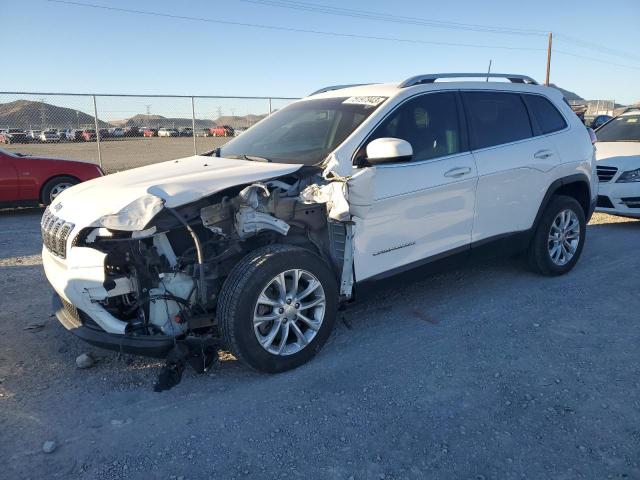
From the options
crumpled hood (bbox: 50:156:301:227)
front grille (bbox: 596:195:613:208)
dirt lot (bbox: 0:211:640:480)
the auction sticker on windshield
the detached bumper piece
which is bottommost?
dirt lot (bbox: 0:211:640:480)

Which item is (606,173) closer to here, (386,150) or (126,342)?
(386,150)

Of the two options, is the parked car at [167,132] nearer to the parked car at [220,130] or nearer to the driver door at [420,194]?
the parked car at [220,130]

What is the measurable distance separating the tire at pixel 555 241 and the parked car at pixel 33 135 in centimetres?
1324

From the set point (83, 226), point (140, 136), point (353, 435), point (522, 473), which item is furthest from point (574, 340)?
point (140, 136)

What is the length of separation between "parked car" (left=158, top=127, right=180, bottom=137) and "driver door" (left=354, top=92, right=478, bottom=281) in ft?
41.1

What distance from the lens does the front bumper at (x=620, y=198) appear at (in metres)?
7.20

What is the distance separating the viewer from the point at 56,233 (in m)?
3.21

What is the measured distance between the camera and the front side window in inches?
151

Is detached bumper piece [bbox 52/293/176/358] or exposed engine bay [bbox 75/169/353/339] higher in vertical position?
exposed engine bay [bbox 75/169/353/339]

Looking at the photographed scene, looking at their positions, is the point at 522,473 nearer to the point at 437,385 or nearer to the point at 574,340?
the point at 437,385

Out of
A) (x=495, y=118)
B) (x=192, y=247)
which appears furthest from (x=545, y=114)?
(x=192, y=247)

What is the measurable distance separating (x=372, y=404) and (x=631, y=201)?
6236 millimetres

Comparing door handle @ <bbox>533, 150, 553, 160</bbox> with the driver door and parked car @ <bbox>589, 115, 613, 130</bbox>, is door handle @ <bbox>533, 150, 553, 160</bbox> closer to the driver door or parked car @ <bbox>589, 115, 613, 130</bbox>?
the driver door

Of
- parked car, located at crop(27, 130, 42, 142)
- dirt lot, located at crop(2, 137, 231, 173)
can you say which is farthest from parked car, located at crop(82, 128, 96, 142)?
parked car, located at crop(27, 130, 42, 142)
